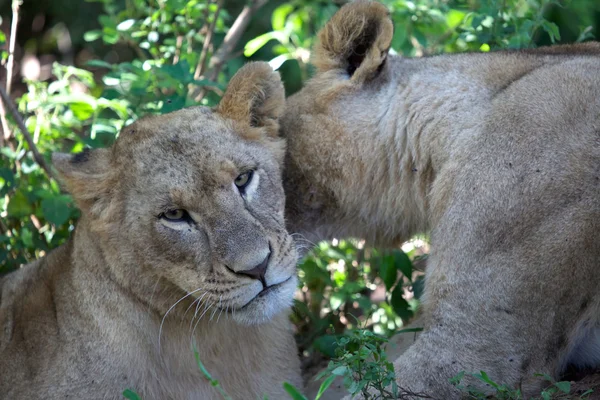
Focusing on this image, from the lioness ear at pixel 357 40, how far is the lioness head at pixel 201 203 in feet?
0.82

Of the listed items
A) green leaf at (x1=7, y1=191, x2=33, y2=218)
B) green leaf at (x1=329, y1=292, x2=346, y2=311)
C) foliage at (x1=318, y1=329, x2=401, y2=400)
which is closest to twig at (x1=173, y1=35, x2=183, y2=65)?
green leaf at (x1=7, y1=191, x2=33, y2=218)

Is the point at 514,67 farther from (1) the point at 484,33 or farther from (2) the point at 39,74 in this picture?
(2) the point at 39,74

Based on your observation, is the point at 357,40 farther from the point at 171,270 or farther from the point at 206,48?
the point at 206,48

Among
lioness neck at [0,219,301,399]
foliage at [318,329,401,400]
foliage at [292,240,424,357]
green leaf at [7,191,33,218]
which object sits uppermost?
foliage at [318,329,401,400]

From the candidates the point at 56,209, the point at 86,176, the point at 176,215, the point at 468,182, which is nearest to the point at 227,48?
the point at 56,209

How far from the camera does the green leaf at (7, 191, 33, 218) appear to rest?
4.45 meters

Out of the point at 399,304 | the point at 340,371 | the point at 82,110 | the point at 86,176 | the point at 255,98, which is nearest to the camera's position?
the point at 340,371

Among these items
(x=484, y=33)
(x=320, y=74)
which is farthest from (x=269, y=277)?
(x=484, y=33)

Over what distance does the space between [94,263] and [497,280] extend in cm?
145

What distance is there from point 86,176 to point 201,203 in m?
0.51

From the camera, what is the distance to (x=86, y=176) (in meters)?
3.20

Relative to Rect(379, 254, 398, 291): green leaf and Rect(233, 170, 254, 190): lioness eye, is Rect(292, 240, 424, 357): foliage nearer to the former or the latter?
Rect(379, 254, 398, 291): green leaf

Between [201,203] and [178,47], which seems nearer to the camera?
[201,203]

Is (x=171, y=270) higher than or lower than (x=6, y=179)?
higher
